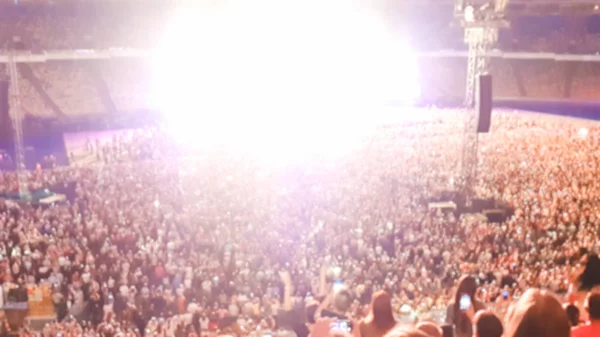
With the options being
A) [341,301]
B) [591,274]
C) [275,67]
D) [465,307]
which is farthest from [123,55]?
[465,307]

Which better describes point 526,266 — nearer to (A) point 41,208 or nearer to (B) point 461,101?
(A) point 41,208

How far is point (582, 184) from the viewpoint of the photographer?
11.5 meters

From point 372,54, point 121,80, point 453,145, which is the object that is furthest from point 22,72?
point 453,145

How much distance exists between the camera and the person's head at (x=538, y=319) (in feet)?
6.44

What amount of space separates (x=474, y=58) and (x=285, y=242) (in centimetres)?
548

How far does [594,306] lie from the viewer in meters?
2.82

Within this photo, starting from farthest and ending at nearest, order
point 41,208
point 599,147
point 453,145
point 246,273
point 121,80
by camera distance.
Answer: point 121,80, point 453,145, point 599,147, point 41,208, point 246,273

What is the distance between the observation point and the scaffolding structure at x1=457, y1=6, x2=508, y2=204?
1068 cm

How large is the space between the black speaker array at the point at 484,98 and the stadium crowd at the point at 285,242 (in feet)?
5.40

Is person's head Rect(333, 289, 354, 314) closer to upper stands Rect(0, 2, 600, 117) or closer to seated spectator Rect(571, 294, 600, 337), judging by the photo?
seated spectator Rect(571, 294, 600, 337)

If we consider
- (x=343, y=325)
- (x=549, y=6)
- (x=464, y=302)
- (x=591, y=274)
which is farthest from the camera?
(x=549, y=6)

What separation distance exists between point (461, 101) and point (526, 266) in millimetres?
15506

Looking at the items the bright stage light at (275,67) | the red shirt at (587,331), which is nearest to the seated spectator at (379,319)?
the red shirt at (587,331)

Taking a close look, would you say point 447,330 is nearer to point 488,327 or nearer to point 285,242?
point 488,327
